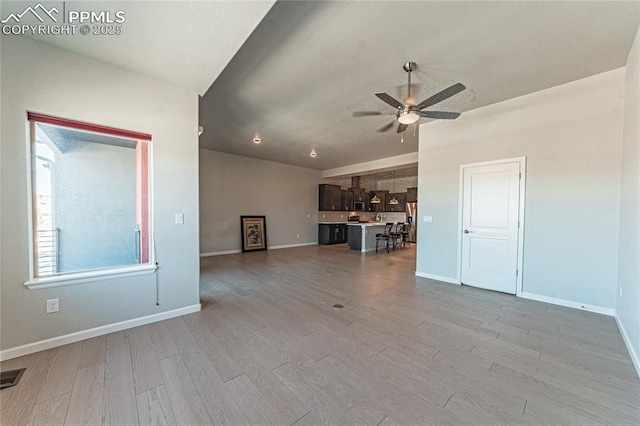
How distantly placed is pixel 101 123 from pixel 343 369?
11.1ft

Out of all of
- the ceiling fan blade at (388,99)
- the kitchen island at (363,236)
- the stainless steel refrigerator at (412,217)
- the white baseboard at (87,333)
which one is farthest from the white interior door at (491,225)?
the stainless steel refrigerator at (412,217)

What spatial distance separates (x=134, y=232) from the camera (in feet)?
9.14

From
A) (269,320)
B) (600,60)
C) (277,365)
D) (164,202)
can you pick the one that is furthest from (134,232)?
(600,60)

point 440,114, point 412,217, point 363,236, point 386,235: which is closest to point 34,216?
point 440,114

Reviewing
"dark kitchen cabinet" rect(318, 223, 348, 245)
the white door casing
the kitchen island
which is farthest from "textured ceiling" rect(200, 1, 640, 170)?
"dark kitchen cabinet" rect(318, 223, 348, 245)

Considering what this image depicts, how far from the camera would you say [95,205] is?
8.42ft

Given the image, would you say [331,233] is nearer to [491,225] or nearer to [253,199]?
[253,199]

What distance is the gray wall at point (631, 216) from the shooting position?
6.93 ft

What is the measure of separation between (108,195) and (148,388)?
2.05 m

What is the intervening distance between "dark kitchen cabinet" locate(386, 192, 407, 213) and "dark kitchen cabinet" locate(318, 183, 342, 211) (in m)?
3.11

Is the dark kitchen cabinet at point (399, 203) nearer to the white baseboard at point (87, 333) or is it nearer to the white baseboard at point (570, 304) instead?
the white baseboard at point (570, 304)

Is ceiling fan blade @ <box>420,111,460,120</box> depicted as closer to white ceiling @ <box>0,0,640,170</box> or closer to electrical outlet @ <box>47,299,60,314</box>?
white ceiling @ <box>0,0,640,170</box>

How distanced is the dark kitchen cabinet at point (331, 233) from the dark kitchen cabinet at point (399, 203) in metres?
3.04

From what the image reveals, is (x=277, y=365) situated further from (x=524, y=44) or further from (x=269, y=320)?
(x=524, y=44)
